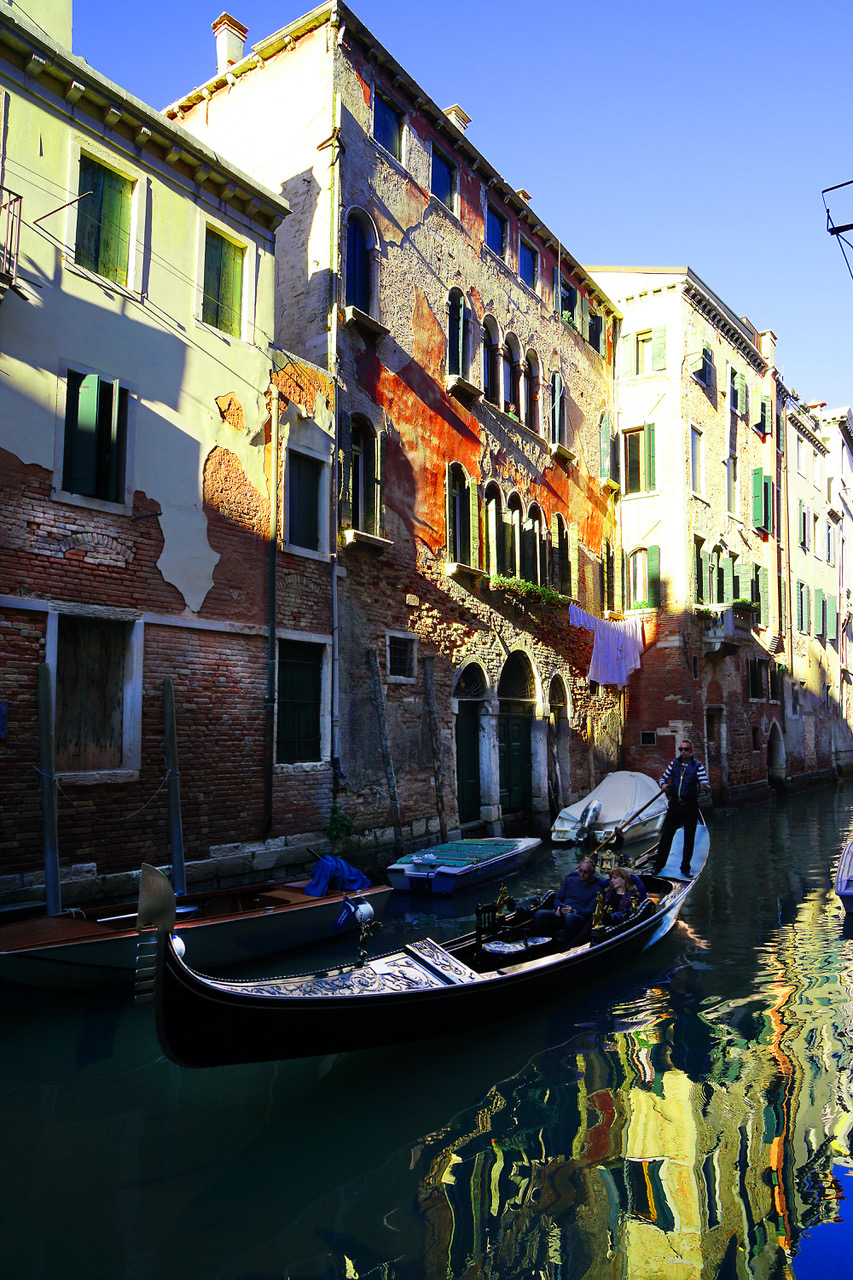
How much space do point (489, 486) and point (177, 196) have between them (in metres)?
6.41

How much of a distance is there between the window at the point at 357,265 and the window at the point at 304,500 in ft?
7.71

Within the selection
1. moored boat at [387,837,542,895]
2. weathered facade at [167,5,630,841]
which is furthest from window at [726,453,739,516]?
moored boat at [387,837,542,895]

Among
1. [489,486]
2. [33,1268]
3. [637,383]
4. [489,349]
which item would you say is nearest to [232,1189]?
[33,1268]

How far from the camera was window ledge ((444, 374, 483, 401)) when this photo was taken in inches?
497

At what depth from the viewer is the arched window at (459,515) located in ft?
41.8

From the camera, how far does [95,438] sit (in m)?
7.64

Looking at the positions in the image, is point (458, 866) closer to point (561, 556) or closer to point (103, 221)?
point (103, 221)

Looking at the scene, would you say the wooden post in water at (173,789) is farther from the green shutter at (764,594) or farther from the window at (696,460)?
the green shutter at (764,594)

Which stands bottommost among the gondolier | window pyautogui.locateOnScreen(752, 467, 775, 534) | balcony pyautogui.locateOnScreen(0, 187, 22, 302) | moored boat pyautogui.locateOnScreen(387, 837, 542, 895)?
moored boat pyautogui.locateOnScreen(387, 837, 542, 895)

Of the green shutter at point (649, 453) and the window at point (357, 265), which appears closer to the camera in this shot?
the window at point (357, 265)

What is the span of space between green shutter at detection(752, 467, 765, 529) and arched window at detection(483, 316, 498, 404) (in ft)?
33.3

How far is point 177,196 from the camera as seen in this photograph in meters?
8.62

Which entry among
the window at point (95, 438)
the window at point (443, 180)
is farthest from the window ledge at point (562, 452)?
the window at point (95, 438)

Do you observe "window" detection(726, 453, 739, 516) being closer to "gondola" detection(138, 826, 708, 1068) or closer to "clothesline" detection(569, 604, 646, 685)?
"clothesline" detection(569, 604, 646, 685)
